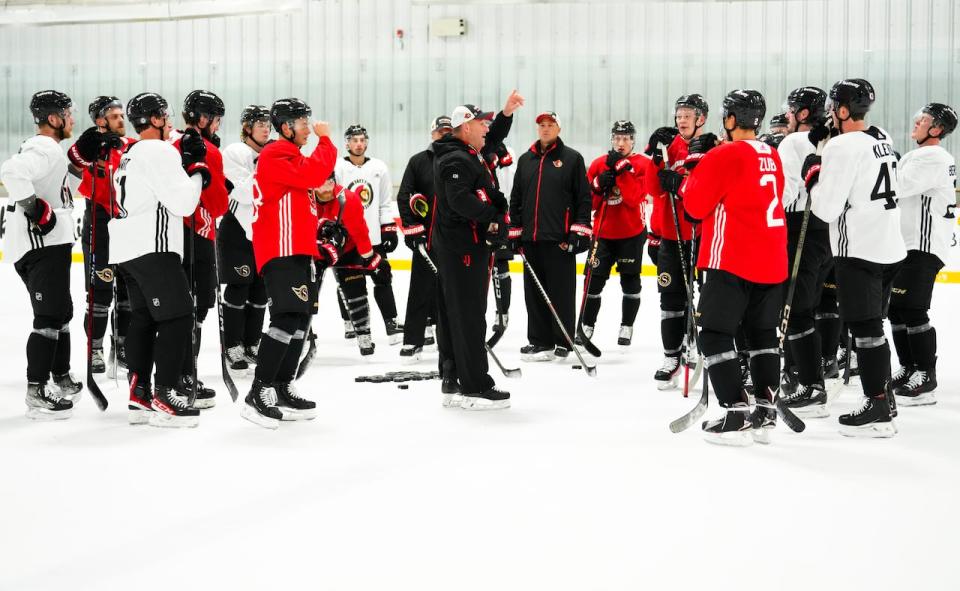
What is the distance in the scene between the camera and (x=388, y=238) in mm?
5793

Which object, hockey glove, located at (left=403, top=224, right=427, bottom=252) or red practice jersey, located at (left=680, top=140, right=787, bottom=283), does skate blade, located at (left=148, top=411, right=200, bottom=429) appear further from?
red practice jersey, located at (left=680, top=140, right=787, bottom=283)

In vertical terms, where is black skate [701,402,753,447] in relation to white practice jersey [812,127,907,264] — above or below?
below

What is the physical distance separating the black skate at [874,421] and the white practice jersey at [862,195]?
489 mm

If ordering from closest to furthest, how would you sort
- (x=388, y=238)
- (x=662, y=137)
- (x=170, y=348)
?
(x=170, y=348)
(x=662, y=137)
(x=388, y=238)

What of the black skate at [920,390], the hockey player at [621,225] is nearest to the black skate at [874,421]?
the black skate at [920,390]

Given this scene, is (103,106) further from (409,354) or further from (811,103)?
(811,103)

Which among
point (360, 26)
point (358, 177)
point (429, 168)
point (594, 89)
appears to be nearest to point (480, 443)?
point (429, 168)

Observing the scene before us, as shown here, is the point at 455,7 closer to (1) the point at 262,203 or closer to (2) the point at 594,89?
(2) the point at 594,89

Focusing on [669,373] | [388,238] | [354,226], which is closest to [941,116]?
[669,373]

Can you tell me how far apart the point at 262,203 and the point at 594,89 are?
645cm

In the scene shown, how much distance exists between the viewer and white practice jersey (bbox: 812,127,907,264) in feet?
10.8

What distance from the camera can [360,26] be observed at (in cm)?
987

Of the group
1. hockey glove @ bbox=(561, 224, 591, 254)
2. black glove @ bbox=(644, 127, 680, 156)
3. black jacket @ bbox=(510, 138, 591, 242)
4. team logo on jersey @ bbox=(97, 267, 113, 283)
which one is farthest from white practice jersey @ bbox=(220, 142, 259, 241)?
black glove @ bbox=(644, 127, 680, 156)

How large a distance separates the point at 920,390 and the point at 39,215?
11.4 ft
